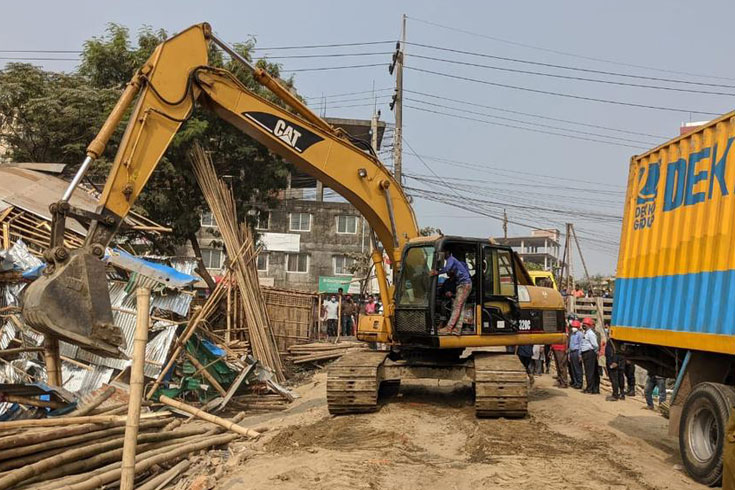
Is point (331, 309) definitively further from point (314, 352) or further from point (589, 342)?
point (589, 342)

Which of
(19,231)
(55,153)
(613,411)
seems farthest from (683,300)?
(55,153)

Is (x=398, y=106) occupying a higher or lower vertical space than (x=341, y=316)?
higher

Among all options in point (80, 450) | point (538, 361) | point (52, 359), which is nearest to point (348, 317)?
point (538, 361)

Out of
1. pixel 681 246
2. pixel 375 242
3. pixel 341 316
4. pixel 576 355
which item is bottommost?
pixel 341 316

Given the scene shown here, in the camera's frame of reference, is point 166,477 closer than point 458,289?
Yes

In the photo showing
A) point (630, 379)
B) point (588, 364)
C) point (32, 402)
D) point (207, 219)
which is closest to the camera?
point (32, 402)

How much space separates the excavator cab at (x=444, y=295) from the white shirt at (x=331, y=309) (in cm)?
1927

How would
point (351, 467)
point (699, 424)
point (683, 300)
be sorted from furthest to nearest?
1. point (683, 300)
2. point (699, 424)
3. point (351, 467)

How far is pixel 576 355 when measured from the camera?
14898mm

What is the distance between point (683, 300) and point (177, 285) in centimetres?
959

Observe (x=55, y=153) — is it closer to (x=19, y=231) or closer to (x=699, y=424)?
(x=19, y=231)

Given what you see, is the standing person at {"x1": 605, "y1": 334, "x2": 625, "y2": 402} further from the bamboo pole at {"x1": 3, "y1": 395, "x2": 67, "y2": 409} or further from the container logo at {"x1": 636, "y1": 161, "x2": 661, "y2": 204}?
the bamboo pole at {"x1": 3, "y1": 395, "x2": 67, "y2": 409}

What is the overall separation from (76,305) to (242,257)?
8553mm

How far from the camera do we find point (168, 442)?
802cm
